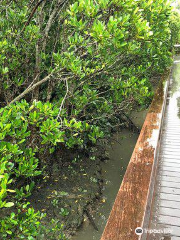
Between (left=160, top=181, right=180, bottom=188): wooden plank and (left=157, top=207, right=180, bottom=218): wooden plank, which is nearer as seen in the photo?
(left=157, top=207, right=180, bottom=218): wooden plank

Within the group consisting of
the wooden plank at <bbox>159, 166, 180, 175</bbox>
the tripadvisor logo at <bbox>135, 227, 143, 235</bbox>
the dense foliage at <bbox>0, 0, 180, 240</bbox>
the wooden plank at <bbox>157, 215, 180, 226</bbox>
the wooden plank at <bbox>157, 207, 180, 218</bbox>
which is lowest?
the wooden plank at <bbox>157, 215, 180, 226</bbox>

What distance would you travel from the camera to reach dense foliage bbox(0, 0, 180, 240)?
2.29 m

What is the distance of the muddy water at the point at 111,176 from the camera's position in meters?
3.54

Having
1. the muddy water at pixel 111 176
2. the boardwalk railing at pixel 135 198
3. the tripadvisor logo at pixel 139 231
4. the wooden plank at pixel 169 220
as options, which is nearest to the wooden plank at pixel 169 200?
the wooden plank at pixel 169 220

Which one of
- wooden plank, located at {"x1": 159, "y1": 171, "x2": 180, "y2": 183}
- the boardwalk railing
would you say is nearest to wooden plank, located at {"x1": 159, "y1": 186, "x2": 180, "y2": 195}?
wooden plank, located at {"x1": 159, "y1": 171, "x2": 180, "y2": 183}

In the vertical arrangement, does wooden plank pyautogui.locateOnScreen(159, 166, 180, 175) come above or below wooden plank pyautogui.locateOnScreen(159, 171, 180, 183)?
above

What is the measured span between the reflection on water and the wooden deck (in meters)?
1.16

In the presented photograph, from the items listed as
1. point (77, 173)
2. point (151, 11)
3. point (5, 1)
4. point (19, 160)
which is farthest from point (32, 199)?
point (151, 11)

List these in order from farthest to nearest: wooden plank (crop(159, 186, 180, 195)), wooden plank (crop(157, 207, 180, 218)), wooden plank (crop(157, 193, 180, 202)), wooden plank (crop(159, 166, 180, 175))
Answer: wooden plank (crop(159, 166, 180, 175)) → wooden plank (crop(159, 186, 180, 195)) → wooden plank (crop(157, 193, 180, 202)) → wooden plank (crop(157, 207, 180, 218))

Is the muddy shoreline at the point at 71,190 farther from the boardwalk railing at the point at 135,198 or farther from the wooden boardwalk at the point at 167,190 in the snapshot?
the boardwalk railing at the point at 135,198

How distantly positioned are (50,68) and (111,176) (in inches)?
107

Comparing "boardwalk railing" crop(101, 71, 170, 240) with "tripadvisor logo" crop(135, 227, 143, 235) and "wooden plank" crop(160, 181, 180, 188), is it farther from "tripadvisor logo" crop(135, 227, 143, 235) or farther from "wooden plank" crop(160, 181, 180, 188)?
"wooden plank" crop(160, 181, 180, 188)

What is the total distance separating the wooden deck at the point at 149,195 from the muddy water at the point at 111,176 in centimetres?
116

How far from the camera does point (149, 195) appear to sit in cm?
235
